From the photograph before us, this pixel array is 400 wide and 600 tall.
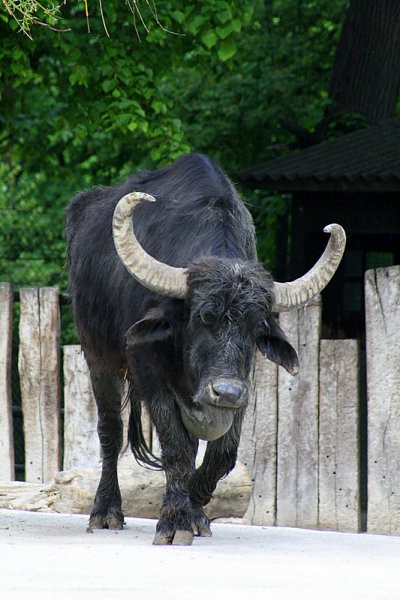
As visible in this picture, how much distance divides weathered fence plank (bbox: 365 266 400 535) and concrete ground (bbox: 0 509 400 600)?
0.70 m

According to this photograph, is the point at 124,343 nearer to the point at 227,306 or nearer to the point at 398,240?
the point at 227,306

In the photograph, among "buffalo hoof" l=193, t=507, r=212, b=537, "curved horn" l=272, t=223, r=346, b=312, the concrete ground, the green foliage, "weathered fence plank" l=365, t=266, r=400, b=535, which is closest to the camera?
the concrete ground

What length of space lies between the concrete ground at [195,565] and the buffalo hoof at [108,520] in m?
0.10

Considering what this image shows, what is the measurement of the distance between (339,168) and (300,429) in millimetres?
4856

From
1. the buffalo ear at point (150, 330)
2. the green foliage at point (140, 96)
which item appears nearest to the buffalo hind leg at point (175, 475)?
the buffalo ear at point (150, 330)

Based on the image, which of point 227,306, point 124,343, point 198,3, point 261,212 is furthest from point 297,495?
point 261,212

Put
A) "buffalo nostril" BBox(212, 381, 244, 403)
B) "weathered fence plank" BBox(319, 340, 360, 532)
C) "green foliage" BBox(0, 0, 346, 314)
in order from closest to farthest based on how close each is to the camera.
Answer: "buffalo nostril" BBox(212, 381, 244, 403)
"weathered fence plank" BBox(319, 340, 360, 532)
"green foliage" BBox(0, 0, 346, 314)

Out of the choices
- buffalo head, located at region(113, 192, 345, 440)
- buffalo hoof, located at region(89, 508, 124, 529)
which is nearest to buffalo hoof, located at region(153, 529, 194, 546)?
buffalo head, located at region(113, 192, 345, 440)

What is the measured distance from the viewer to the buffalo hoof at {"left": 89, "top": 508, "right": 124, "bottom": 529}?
293 inches

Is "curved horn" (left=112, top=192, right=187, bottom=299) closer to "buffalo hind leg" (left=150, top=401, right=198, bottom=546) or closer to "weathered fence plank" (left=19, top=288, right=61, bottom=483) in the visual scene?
"buffalo hind leg" (left=150, top=401, right=198, bottom=546)

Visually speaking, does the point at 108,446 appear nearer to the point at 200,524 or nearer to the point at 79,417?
the point at 200,524

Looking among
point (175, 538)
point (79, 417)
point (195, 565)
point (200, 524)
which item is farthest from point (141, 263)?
point (79, 417)

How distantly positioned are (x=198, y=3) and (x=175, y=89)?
4542 millimetres

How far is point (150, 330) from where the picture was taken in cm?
647
